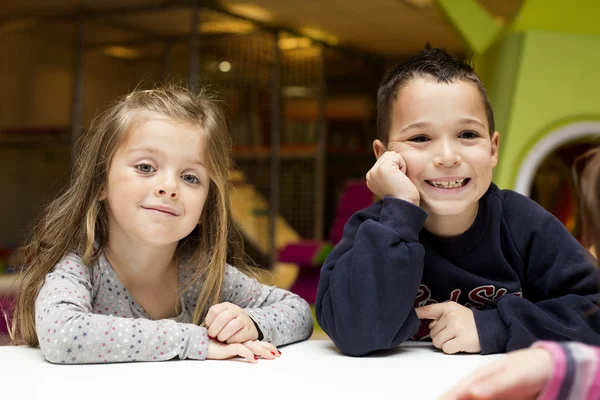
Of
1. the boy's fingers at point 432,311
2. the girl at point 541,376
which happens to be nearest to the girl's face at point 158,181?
the boy's fingers at point 432,311

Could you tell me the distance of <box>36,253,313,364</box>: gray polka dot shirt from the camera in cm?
71

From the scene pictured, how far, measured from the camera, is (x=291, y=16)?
4.05m

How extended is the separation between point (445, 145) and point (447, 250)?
16 centimetres

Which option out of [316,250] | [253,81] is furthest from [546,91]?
[253,81]

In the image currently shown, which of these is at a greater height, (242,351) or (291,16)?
(291,16)

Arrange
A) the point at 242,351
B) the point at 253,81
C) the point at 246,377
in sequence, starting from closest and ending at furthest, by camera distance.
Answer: the point at 246,377
the point at 242,351
the point at 253,81

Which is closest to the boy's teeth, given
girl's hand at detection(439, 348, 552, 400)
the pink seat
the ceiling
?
girl's hand at detection(439, 348, 552, 400)

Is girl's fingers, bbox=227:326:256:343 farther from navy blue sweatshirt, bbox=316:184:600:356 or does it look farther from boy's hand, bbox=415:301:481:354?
boy's hand, bbox=415:301:481:354

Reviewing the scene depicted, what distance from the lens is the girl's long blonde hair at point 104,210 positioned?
2.91 feet

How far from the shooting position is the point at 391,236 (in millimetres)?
789

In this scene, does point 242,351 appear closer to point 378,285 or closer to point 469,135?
point 378,285

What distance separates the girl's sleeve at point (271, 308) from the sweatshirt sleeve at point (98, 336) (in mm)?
110

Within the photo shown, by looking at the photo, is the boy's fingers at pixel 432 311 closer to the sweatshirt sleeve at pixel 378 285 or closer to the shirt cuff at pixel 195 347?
the sweatshirt sleeve at pixel 378 285

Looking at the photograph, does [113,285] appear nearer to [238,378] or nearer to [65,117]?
[238,378]
